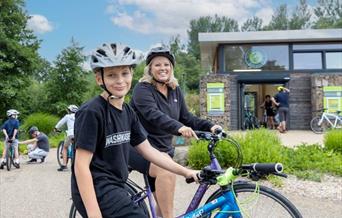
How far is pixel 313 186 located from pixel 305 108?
15.0m

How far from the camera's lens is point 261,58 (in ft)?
73.5

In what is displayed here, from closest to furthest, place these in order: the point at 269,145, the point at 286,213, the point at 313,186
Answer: the point at 286,213 → the point at 313,186 → the point at 269,145

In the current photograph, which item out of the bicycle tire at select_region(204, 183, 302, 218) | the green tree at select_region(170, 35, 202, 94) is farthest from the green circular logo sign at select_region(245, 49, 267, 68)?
the green tree at select_region(170, 35, 202, 94)

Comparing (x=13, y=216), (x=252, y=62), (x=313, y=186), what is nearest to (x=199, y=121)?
(x=13, y=216)

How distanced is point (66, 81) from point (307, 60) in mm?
14390

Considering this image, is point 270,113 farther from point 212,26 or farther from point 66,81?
point 212,26

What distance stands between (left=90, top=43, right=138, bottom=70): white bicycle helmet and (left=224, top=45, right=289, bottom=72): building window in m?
19.8

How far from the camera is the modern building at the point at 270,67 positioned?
71.7ft

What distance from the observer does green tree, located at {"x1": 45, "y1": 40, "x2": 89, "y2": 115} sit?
29.7m

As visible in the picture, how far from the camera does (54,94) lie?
98.4 feet

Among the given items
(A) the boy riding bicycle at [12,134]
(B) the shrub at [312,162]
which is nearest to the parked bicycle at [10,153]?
→ (A) the boy riding bicycle at [12,134]

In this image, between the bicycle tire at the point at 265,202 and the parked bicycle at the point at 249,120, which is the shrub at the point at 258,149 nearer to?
the bicycle tire at the point at 265,202

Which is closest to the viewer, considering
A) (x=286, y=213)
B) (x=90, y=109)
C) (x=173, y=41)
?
(x=90, y=109)

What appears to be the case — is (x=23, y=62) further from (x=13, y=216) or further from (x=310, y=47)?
(x=13, y=216)
